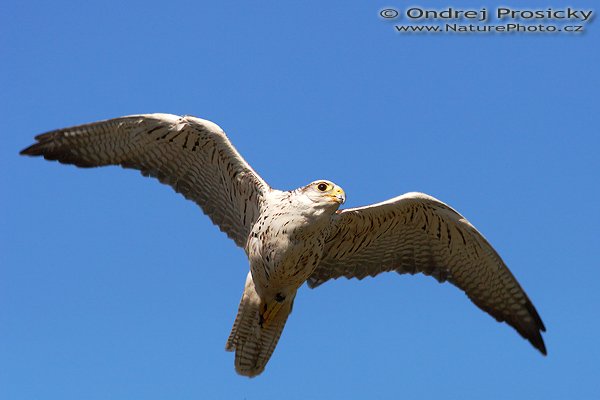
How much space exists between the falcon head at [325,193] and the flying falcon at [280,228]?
1 cm

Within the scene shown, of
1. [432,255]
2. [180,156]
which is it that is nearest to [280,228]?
[180,156]

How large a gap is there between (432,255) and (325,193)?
2.46 metres

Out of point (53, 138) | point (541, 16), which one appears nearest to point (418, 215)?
point (541, 16)

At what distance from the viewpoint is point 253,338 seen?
1215 centimetres

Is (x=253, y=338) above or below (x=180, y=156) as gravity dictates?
below

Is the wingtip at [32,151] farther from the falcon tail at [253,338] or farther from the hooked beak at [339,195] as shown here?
the hooked beak at [339,195]

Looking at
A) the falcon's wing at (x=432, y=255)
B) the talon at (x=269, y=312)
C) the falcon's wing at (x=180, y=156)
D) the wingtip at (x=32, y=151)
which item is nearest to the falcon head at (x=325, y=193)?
the falcon's wing at (x=180, y=156)

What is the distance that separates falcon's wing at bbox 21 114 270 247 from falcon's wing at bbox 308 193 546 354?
1.23 m

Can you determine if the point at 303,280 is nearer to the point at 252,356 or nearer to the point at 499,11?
the point at 252,356

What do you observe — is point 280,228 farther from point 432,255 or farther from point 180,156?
point 432,255

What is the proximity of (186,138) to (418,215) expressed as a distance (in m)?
3.04

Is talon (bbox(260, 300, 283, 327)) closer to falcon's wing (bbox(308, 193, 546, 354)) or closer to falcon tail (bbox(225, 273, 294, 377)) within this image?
falcon tail (bbox(225, 273, 294, 377))

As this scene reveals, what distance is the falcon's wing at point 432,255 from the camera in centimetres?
1242

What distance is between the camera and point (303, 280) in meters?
11.8
